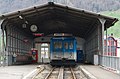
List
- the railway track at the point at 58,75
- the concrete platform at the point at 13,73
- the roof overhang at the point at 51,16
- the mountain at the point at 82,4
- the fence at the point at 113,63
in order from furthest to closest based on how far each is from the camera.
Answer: the mountain at the point at 82,4
the roof overhang at the point at 51,16
the railway track at the point at 58,75
the fence at the point at 113,63
the concrete platform at the point at 13,73

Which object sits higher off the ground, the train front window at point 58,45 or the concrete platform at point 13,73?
the train front window at point 58,45

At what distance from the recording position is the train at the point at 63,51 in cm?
3019

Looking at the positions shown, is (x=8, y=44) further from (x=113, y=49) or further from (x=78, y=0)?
(x=78, y=0)

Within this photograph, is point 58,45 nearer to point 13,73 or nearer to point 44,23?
point 44,23

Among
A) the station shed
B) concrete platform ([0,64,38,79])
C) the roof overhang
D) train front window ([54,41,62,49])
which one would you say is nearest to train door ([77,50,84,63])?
the station shed

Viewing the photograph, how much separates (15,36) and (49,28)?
835cm

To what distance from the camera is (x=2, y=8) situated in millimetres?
184875

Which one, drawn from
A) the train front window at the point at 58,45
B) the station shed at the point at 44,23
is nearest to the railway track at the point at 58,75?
the station shed at the point at 44,23

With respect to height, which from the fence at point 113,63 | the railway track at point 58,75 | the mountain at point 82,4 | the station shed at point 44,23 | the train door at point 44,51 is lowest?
the railway track at point 58,75

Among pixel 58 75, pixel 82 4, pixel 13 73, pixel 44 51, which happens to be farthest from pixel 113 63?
pixel 82 4

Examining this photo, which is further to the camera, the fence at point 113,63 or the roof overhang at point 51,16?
the roof overhang at point 51,16

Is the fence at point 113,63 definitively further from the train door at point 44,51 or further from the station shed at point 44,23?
the train door at point 44,51

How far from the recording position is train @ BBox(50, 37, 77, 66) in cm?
3019

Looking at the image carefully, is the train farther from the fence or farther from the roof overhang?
the fence
